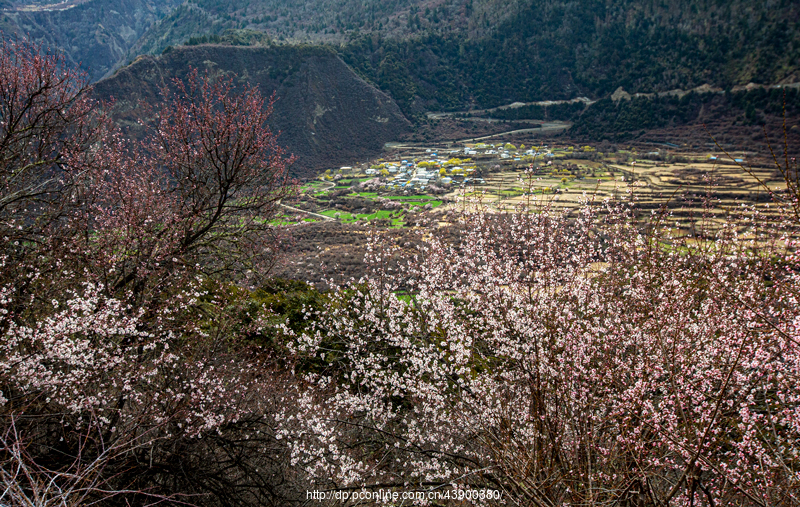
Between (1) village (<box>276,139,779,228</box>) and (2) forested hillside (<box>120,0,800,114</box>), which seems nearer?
(1) village (<box>276,139,779,228</box>)

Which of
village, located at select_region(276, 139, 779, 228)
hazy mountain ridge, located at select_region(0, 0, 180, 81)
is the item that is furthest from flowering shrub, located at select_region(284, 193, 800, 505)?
hazy mountain ridge, located at select_region(0, 0, 180, 81)

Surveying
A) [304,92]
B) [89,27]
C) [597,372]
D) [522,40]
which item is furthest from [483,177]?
[89,27]

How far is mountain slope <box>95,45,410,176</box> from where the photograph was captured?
219 ft

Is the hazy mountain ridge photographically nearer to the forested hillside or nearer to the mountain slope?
the forested hillside

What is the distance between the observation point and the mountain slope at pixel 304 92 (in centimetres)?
6688

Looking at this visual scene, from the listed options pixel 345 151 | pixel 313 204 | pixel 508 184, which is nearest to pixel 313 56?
pixel 345 151

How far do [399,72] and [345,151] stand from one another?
47089mm

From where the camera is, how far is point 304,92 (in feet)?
259

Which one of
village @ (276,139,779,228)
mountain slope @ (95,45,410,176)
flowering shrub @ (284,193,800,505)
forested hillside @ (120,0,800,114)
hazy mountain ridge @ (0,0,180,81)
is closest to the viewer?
flowering shrub @ (284,193,800,505)

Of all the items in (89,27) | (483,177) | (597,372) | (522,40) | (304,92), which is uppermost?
(89,27)

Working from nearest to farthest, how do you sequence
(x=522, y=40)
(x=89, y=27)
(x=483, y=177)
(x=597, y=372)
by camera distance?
(x=597, y=372) < (x=483, y=177) < (x=522, y=40) < (x=89, y=27)

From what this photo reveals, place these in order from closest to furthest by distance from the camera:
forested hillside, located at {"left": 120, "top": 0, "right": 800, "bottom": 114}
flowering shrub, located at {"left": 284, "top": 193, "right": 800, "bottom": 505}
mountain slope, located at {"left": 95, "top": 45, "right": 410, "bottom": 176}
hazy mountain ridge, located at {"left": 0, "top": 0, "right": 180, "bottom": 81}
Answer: flowering shrub, located at {"left": 284, "top": 193, "right": 800, "bottom": 505}, mountain slope, located at {"left": 95, "top": 45, "right": 410, "bottom": 176}, forested hillside, located at {"left": 120, "top": 0, "right": 800, "bottom": 114}, hazy mountain ridge, located at {"left": 0, "top": 0, "right": 180, "bottom": 81}

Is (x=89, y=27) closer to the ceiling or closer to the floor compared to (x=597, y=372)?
closer to the ceiling

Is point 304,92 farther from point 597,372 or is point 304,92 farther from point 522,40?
point 522,40
